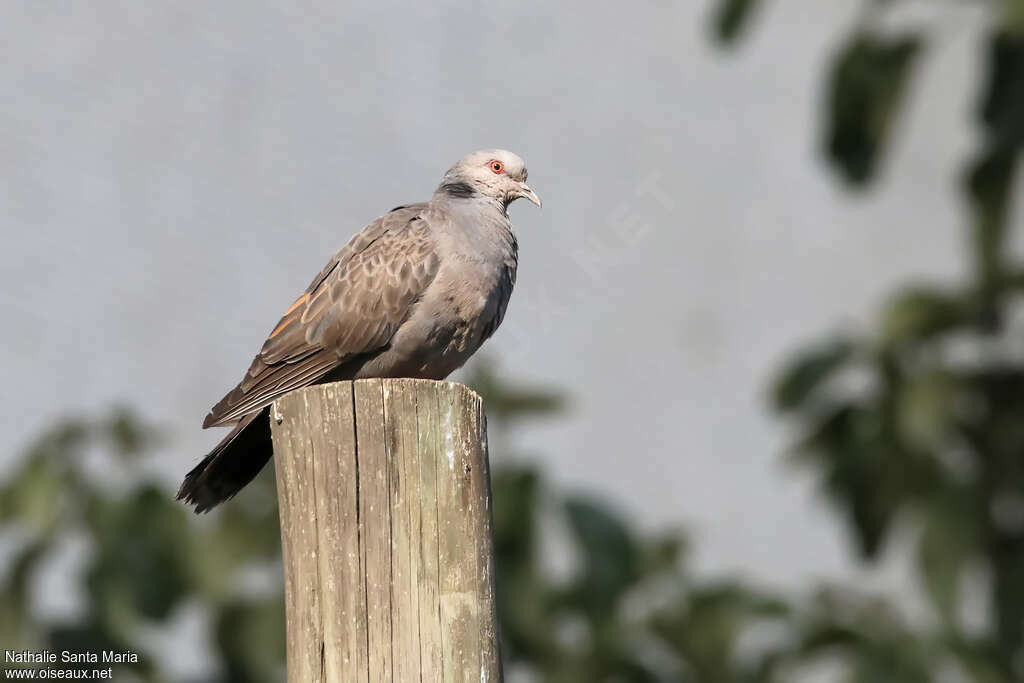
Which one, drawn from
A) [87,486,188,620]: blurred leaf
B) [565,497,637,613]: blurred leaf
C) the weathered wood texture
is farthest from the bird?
[87,486,188,620]: blurred leaf

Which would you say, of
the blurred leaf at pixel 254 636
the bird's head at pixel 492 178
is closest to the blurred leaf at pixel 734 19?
the bird's head at pixel 492 178

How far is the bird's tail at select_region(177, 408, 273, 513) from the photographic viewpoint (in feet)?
16.0

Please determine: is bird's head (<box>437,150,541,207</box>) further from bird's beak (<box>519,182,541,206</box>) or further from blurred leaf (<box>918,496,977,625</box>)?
blurred leaf (<box>918,496,977,625</box>)

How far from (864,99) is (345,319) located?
3847mm

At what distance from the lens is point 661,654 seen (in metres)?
7.30

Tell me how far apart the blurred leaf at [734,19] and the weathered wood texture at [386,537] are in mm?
4833

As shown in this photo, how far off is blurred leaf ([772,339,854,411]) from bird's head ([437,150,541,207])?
2116mm

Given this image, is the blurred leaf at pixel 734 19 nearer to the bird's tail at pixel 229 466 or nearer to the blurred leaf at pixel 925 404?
the blurred leaf at pixel 925 404

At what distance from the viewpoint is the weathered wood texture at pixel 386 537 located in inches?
142

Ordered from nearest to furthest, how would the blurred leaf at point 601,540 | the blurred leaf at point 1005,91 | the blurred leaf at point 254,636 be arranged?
the blurred leaf at point 601,540 → the blurred leaf at point 254,636 → the blurred leaf at point 1005,91

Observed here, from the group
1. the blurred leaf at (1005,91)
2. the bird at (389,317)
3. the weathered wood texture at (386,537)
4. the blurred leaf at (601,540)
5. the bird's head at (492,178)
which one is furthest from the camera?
the blurred leaf at (1005,91)

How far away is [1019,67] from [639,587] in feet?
11.1

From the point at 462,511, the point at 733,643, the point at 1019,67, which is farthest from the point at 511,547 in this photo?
the point at 1019,67

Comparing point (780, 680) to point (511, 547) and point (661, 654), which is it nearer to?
point (661, 654)
